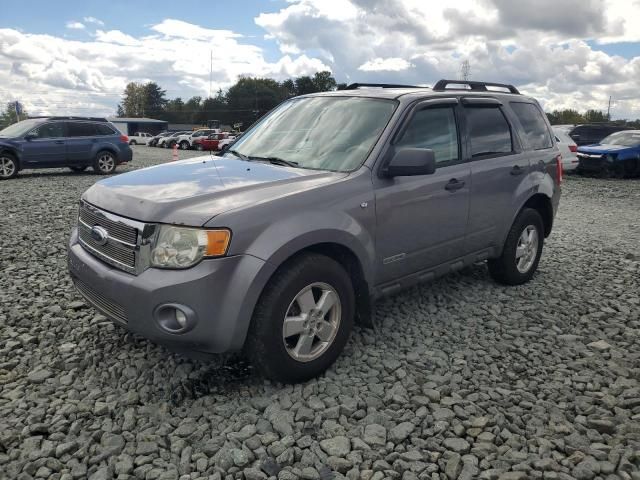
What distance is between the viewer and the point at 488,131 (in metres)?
4.75

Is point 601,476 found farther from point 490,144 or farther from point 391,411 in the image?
point 490,144

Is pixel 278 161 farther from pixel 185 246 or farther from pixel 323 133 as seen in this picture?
pixel 185 246

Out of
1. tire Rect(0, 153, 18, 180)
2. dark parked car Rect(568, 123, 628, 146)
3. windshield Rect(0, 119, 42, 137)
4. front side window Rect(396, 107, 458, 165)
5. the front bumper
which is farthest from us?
dark parked car Rect(568, 123, 628, 146)

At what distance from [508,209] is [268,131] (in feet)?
7.44

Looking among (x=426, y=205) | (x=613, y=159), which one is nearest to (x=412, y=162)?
(x=426, y=205)

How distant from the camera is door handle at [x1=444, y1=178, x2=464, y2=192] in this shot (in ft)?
13.7

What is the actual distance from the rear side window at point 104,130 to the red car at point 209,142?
1906 cm

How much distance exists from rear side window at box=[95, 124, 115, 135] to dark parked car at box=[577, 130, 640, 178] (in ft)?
47.4

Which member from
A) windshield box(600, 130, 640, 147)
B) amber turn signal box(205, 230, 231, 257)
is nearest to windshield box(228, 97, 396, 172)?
amber turn signal box(205, 230, 231, 257)

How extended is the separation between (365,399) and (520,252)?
278cm

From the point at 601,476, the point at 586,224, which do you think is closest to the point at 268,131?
the point at 601,476

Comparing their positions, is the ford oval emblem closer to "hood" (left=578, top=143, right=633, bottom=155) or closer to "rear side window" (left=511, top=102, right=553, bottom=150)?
"rear side window" (left=511, top=102, right=553, bottom=150)

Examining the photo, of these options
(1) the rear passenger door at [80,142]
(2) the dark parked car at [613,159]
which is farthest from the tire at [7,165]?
(2) the dark parked car at [613,159]

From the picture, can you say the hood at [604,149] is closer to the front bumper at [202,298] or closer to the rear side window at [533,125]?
the rear side window at [533,125]
